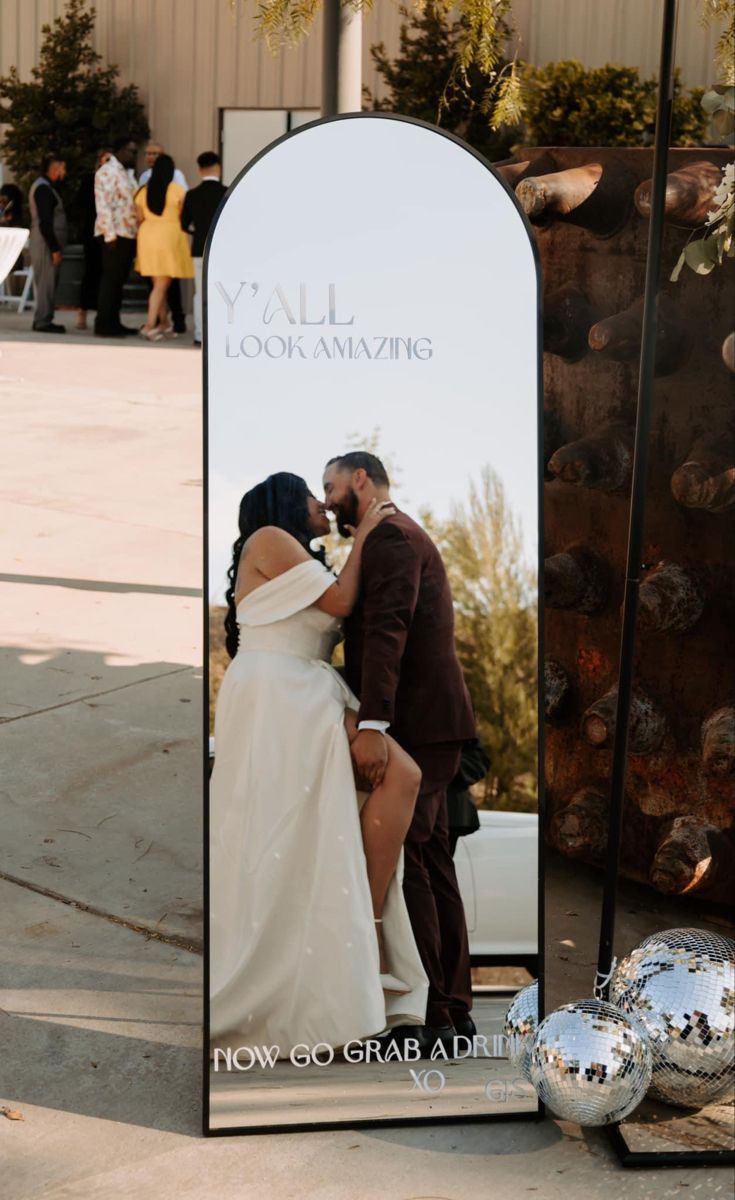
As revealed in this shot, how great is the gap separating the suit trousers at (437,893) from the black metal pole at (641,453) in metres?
0.29

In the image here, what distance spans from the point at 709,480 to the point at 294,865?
1.25 metres

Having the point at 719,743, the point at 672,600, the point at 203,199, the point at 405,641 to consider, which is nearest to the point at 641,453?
the point at 405,641

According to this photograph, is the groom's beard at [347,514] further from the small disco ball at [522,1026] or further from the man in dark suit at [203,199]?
the man in dark suit at [203,199]

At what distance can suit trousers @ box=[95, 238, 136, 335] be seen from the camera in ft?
Answer: 48.0

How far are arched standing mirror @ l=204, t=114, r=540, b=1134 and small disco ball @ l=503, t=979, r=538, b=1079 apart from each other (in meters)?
0.03

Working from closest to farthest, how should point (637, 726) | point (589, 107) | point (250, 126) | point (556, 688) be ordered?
point (637, 726), point (556, 688), point (589, 107), point (250, 126)

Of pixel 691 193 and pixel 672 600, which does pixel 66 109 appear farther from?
pixel 672 600

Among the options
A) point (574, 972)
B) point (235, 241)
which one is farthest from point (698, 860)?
point (235, 241)

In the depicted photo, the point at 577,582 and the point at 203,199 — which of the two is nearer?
the point at 577,582

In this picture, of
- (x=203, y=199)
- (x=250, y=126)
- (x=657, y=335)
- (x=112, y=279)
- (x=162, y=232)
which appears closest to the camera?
(x=657, y=335)

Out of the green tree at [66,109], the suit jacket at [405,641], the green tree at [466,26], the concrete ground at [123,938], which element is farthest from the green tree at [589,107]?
the suit jacket at [405,641]

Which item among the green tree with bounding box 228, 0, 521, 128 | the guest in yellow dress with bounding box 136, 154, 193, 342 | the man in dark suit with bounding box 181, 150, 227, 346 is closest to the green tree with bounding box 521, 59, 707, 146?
the man in dark suit with bounding box 181, 150, 227, 346

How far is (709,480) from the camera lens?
295 centimetres

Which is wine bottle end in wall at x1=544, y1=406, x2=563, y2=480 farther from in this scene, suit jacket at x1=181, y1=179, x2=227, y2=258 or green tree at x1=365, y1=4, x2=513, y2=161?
green tree at x1=365, y1=4, x2=513, y2=161
